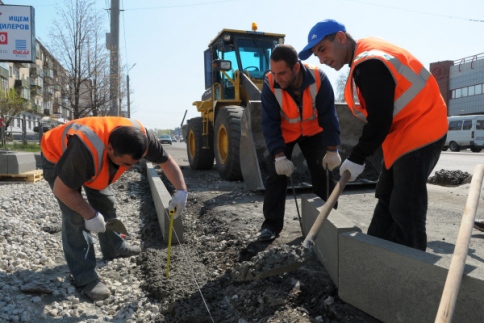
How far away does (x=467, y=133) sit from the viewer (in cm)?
2331

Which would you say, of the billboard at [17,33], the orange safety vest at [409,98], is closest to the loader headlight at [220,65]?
the orange safety vest at [409,98]

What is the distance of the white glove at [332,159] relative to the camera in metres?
3.92

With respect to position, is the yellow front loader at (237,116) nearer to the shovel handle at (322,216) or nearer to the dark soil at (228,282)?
the dark soil at (228,282)

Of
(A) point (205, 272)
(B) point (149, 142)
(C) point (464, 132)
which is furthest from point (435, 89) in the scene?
(C) point (464, 132)

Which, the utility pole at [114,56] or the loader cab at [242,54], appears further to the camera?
the utility pole at [114,56]

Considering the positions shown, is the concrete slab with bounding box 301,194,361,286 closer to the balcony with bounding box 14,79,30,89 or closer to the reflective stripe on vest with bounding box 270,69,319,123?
the reflective stripe on vest with bounding box 270,69,319,123

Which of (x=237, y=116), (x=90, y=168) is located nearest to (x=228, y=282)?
(x=90, y=168)

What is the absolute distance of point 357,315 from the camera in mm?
2588

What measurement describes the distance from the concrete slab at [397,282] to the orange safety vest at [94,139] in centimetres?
170

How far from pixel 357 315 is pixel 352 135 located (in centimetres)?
480

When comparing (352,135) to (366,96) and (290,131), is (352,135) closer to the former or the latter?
(290,131)

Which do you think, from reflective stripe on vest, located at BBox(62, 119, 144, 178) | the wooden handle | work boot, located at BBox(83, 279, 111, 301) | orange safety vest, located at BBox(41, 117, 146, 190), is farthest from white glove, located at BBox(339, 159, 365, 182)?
work boot, located at BBox(83, 279, 111, 301)

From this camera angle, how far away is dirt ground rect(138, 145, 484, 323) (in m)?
2.81

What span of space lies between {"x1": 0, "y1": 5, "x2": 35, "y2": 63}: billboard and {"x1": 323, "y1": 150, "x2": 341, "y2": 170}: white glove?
43.5 feet
